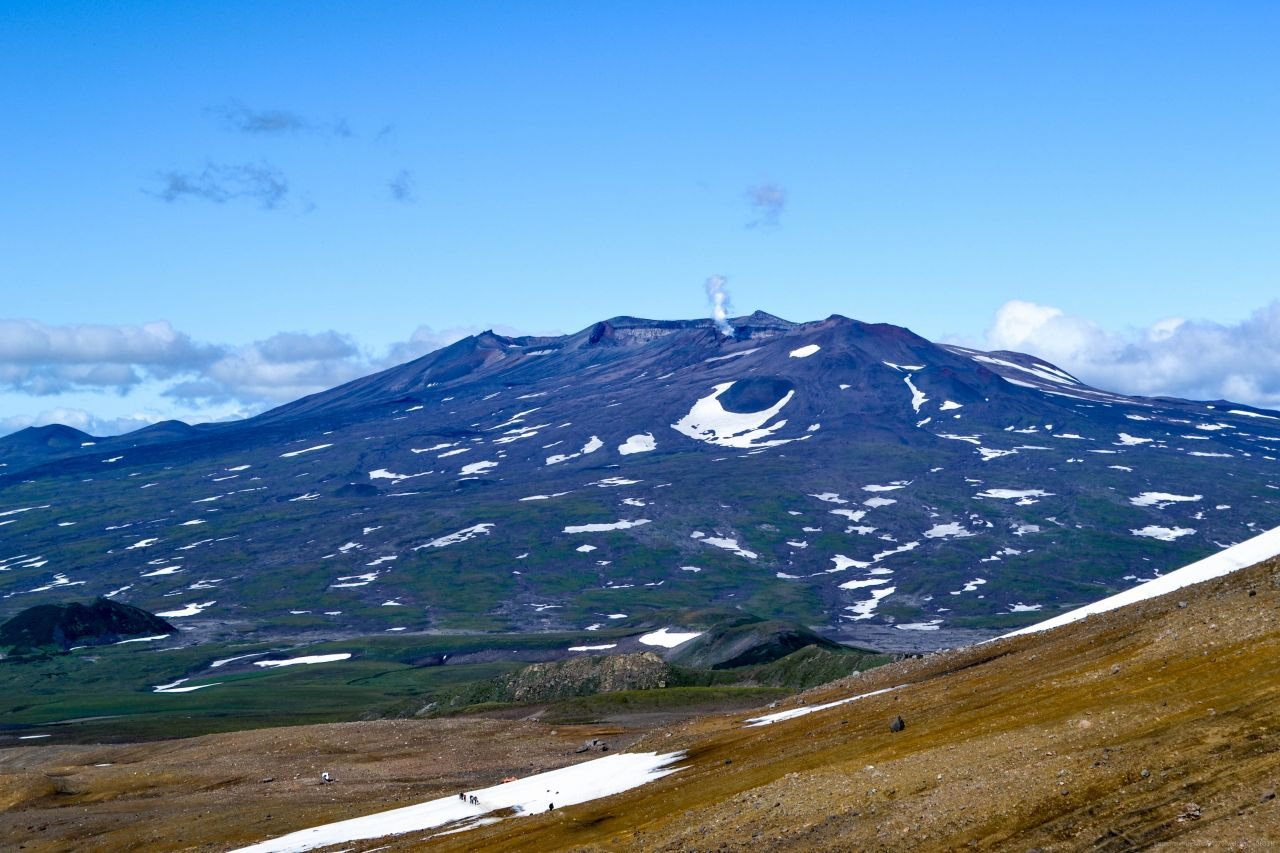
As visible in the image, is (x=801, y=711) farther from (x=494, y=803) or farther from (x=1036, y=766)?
(x=1036, y=766)

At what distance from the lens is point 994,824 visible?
34500mm

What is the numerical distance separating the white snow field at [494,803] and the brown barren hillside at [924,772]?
2013mm

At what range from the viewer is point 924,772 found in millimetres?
40250

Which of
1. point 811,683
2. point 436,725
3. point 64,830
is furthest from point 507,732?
point 811,683

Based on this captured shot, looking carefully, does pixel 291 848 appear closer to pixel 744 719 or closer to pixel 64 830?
pixel 64 830

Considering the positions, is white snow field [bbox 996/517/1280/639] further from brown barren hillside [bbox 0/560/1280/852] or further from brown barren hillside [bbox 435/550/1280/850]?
brown barren hillside [bbox 435/550/1280/850]

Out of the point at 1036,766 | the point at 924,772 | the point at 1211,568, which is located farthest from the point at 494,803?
the point at 1211,568

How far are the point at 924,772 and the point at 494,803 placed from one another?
27404mm

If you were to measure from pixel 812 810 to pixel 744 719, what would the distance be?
117ft

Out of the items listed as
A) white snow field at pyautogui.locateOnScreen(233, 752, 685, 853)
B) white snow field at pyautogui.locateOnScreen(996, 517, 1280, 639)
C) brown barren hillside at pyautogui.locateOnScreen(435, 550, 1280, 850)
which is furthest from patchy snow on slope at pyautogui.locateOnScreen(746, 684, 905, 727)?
white snow field at pyautogui.locateOnScreen(996, 517, 1280, 639)

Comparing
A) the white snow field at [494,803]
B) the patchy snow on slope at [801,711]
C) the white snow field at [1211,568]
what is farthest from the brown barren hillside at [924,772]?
the white snow field at [1211,568]

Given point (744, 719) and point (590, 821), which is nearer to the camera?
point (590, 821)

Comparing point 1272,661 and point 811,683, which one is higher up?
point 1272,661

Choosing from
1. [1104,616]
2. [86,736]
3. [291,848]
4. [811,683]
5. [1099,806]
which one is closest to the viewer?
[1099,806]
